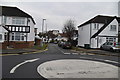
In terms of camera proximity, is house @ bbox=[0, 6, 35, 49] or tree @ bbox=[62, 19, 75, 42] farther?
tree @ bbox=[62, 19, 75, 42]

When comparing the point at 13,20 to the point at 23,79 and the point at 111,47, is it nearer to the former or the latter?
the point at 111,47

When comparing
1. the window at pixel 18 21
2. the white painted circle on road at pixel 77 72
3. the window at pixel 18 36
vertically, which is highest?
the window at pixel 18 21

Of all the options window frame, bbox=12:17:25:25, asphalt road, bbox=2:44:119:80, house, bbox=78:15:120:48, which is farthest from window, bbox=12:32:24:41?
house, bbox=78:15:120:48

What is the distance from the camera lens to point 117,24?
82.9 feet

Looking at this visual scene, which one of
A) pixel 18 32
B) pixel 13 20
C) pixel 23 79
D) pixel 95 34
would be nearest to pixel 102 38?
pixel 95 34

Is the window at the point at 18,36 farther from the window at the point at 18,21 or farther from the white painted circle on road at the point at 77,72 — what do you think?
the white painted circle on road at the point at 77,72

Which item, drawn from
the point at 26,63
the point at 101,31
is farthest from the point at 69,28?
the point at 26,63

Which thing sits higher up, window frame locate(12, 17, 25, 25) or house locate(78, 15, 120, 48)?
window frame locate(12, 17, 25, 25)

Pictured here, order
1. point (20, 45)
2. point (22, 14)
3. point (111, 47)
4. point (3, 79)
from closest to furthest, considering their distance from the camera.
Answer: point (3, 79)
point (111, 47)
point (20, 45)
point (22, 14)

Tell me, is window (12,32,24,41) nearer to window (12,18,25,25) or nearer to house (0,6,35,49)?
house (0,6,35,49)

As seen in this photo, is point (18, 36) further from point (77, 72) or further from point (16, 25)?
point (77, 72)

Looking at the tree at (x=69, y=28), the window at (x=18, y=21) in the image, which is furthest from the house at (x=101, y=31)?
the window at (x=18, y=21)

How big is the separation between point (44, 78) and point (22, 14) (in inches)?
953

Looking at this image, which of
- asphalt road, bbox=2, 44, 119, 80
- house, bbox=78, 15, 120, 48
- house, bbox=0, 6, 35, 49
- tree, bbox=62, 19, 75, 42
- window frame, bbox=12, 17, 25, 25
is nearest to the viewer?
asphalt road, bbox=2, 44, 119, 80
